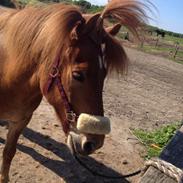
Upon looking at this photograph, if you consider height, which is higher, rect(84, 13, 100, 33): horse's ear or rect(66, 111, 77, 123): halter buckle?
rect(84, 13, 100, 33): horse's ear

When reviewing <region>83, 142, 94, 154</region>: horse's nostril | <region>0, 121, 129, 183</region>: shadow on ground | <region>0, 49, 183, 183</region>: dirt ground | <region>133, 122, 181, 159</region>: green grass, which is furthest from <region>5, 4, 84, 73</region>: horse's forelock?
<region>133, 122, 181, 159</region>: green grass

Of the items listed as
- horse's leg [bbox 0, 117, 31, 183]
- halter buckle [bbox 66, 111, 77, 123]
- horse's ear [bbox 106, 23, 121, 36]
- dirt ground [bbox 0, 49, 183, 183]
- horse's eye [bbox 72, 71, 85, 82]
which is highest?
horse's ear [bbox 106, 23, 121, 36]

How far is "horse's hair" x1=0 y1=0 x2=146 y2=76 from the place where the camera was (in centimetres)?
283

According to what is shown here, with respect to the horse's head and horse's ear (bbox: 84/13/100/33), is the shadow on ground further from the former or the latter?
horse's ear (bbox: 84/13/100/33)

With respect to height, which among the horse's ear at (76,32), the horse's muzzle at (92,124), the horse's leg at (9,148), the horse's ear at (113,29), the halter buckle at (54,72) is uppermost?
the horse's ear at (113,29)

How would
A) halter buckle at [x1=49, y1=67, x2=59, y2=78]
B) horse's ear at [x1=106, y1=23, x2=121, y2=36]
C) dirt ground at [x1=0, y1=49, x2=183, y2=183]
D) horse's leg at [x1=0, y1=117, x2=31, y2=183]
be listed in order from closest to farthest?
halter buckle at [x1=49, y1=67, x2=59, y2=78], horse's ear at [x1=106, y1=23, x2=121, y2=36], horse's leg at [x1=0, y1=117, x2=31, y2=183], dirt ground at [x1=0, y1=49, x2=183, y2=183]

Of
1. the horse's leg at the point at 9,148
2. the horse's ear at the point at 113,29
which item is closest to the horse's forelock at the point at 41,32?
the horse's ear at the point at 113,29

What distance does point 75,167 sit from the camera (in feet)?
15.1

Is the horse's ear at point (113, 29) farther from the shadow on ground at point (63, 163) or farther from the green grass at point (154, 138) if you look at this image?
the green grass at point (154, 138)

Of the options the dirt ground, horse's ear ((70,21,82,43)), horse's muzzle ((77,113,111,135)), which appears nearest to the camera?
horse's muzzle ((77,113,111,135))

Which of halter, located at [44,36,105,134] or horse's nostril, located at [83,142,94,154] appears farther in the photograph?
halter, located at [44,36,105,134]

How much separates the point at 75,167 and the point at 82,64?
7.41ft

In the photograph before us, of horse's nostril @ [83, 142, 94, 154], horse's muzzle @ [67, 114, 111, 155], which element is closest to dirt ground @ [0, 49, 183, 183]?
horse's muzzle @ [67, 114, 111, 155]

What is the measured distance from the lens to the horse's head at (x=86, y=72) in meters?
2.65
